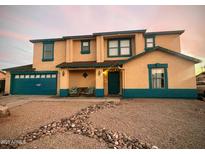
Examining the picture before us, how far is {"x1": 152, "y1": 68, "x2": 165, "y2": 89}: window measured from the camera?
408 inches

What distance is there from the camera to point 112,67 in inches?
441

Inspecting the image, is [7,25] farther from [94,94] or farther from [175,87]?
[175,87]

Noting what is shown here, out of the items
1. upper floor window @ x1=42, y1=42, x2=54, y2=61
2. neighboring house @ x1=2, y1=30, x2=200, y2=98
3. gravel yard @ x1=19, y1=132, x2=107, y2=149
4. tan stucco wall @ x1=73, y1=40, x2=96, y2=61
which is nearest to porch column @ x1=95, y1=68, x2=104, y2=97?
neighboring house @ x1=2, y1=30, x2=200, y2=98

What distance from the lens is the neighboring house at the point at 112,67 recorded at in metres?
10.1

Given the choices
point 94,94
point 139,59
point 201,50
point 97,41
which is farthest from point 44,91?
point 201,50

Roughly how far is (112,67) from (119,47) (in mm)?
3004

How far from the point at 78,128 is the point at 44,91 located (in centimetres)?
1091

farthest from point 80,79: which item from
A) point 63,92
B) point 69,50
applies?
point 69,50

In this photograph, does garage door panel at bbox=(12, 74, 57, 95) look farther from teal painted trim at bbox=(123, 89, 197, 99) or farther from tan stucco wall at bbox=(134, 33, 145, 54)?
tan stucco wall at bbox=(134, 33, 145, 54)

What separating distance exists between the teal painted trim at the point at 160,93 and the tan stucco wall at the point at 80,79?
4214 mm

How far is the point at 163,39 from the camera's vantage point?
12.5 m

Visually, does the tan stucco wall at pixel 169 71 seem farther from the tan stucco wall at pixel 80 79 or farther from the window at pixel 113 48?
the tan stucco wall at pixel 80 79

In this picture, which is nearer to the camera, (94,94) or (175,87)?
(175,87)

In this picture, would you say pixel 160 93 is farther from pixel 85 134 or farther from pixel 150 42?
pixel 85 134
